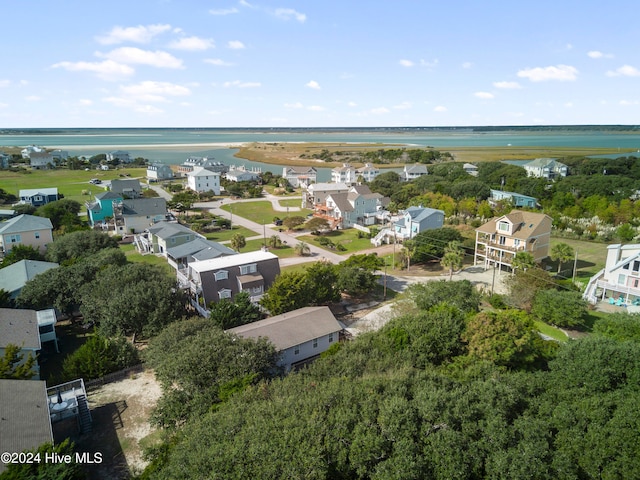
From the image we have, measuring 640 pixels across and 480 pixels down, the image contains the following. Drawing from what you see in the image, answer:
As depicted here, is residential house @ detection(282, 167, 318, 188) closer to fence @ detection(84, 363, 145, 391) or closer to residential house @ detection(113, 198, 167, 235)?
residential house @ detection(113, 198, 167, 235)

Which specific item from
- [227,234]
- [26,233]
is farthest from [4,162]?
[227,234]

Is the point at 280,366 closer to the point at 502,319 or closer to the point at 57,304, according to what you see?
the point at 502,319

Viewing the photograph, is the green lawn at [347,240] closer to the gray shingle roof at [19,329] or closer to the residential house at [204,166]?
the gray shingle roof at [19,329]

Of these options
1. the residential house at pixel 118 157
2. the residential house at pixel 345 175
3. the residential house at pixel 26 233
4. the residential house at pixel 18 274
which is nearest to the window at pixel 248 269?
the residential house at pixel 18 274

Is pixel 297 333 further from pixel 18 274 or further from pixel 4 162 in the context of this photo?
pixel 4 162

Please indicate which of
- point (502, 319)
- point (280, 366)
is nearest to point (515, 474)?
point (502, 319)

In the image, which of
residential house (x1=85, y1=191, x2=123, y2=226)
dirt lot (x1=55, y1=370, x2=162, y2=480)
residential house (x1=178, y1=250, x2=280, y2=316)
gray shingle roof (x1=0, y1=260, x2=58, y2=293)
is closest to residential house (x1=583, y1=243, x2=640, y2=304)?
residential house (x1=178, y1=250, x2=280, y2=316)

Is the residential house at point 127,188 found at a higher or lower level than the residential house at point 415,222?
higher
